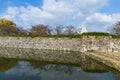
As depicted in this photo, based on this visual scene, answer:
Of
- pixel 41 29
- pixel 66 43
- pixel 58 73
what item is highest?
pixel 41 29

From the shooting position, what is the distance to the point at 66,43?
110 feet

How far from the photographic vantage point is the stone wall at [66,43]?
93.4ft

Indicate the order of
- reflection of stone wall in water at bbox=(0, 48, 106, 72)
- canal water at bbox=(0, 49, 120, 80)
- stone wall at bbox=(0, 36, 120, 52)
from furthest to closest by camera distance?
stone wall at bbox=(0, 36, 120, 52) < reflection of stone wall in water at bbox=(0, 48, 106, 72) < canal water at bbox=(0, 49, 120, 80)

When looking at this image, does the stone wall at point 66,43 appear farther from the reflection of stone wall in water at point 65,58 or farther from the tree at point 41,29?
the tree at point 41,29

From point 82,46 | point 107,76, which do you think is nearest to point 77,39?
point 82,46

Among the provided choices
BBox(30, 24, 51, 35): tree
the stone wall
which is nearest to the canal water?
the stone wall

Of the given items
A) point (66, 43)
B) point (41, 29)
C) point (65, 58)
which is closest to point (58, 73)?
point (65, 58)

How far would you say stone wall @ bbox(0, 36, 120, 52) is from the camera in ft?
93.4

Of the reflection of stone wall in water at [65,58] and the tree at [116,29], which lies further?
the tree at [116,29]

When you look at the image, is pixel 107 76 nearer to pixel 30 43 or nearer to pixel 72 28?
pixel 30 43

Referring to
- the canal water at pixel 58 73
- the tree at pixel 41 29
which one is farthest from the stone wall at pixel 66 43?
the tree at pixel 41 29

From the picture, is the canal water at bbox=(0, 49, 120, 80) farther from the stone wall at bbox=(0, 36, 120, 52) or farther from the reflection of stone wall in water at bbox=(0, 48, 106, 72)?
the stone wall at bbox=(0, 36, 120, 52)

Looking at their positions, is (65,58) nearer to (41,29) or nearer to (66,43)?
(66,43)

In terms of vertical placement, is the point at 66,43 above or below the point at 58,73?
above
